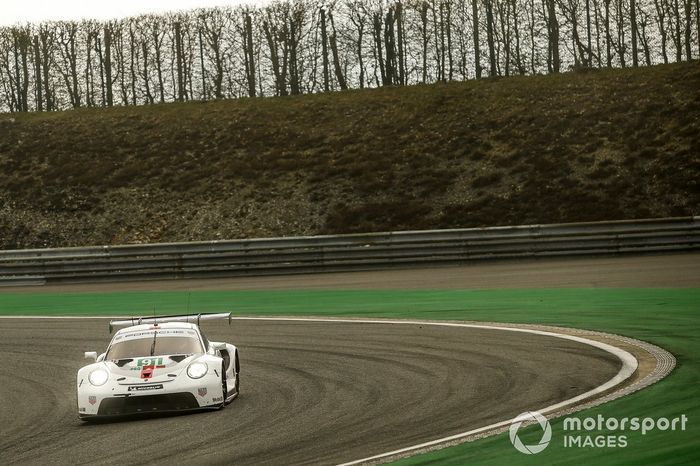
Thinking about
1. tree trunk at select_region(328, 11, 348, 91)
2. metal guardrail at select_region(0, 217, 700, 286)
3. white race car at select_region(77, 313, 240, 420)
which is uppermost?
tree trunk at select_region(328, 11, 348, 91)

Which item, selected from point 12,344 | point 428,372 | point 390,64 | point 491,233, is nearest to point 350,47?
point 390,64

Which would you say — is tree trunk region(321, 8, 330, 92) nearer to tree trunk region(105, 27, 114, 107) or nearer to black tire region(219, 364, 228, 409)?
tree trunk region(105, 27, 114, 107)

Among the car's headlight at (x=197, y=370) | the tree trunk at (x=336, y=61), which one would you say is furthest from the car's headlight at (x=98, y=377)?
the tree trunk at (x=336, y=61)

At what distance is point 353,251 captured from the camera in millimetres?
27828

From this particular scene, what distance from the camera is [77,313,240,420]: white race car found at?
1039 centimetres

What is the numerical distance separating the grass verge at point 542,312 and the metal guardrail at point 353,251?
2.95 meters

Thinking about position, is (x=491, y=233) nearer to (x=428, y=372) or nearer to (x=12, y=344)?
(x=12, y=344)

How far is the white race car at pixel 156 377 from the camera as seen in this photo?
409 inches

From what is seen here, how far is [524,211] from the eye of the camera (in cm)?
3562

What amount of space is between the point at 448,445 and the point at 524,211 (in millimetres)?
28330
